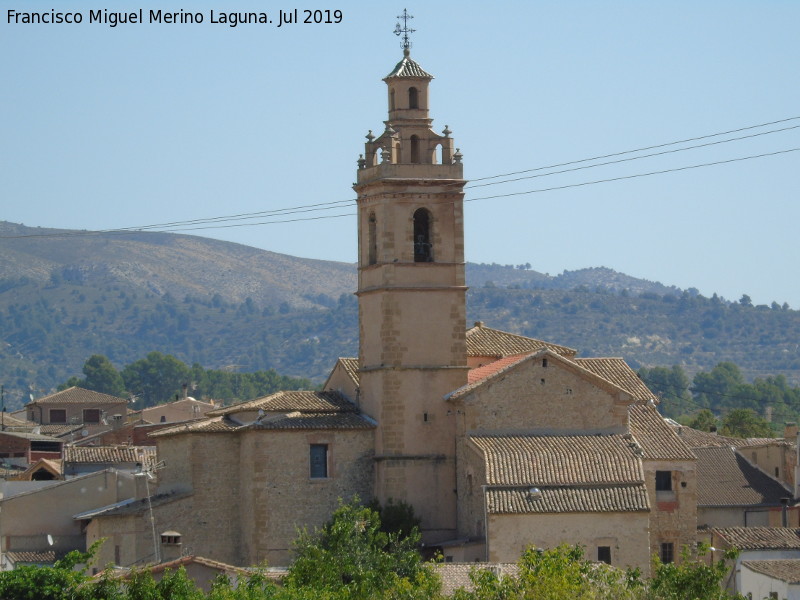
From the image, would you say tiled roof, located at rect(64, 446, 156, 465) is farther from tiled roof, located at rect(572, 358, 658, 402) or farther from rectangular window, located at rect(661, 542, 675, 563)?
rectangular window, located at rect(661, 542, 675, 563)

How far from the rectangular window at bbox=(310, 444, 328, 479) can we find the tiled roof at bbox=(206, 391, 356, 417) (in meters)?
1.56

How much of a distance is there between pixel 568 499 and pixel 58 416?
220 feet

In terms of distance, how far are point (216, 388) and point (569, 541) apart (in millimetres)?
146521

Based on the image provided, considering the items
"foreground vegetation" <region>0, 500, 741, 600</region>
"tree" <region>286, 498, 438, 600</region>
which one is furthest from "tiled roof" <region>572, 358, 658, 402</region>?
"foreground vegetation" <region>0, 500, 741, 600</region>

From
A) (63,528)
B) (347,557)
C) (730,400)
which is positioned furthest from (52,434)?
(730,400)

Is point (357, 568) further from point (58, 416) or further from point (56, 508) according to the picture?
point (58, 416)

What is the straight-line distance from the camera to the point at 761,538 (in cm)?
5088

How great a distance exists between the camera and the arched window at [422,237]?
56.4 meters

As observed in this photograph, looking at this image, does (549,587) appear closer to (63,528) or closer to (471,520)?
(471,520)

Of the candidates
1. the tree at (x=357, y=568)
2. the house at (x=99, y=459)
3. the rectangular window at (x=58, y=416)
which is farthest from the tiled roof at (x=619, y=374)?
the rectangular window at (x=58, y=416)

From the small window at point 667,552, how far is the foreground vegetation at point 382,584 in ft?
40.2

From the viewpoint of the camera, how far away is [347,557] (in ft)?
144

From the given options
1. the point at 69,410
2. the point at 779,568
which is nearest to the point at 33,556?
the point at 779,568

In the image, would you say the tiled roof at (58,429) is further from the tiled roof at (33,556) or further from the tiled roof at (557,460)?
the tiled roof at (557,460)
